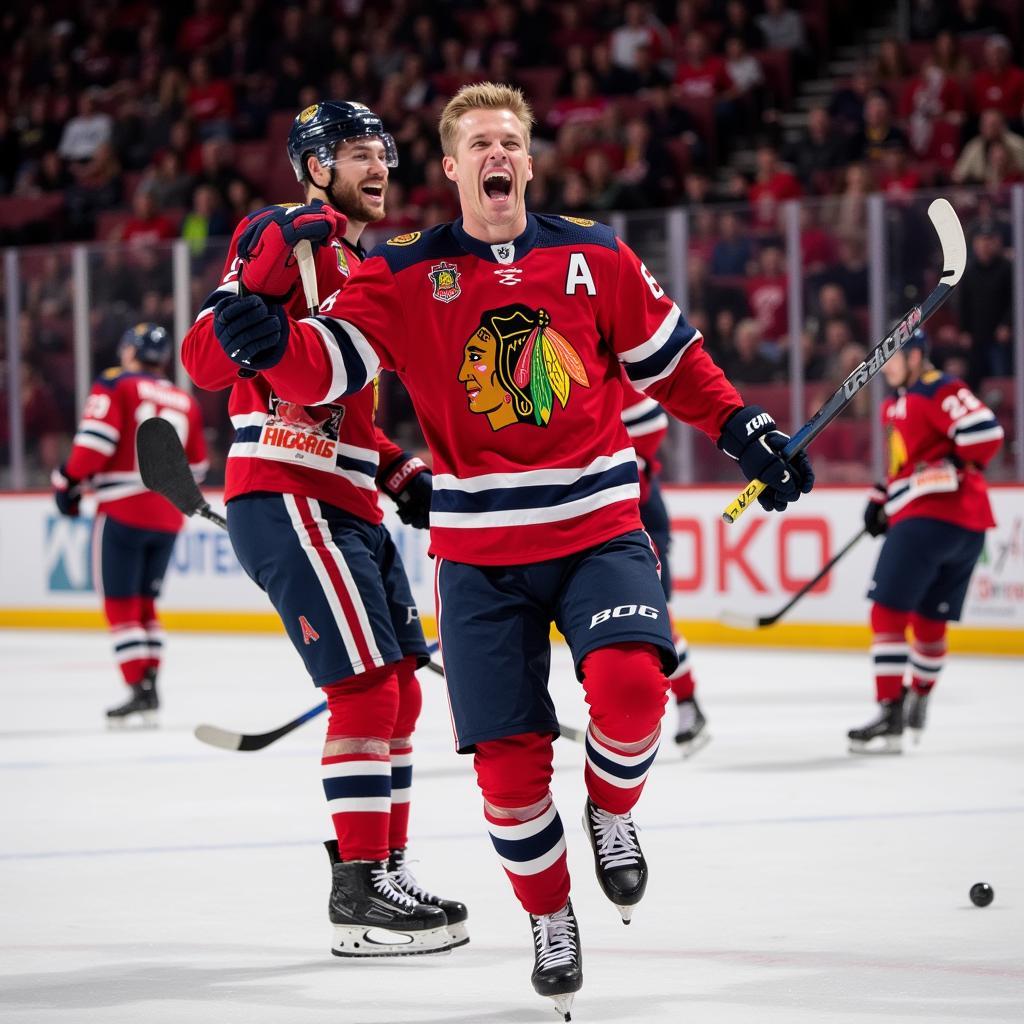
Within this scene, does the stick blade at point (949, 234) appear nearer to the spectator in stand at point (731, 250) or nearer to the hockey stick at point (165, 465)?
the hockey stick at point (165, 465)

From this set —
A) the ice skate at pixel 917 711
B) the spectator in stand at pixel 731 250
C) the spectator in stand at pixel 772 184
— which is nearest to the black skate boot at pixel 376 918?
the ice skate at pixel 917 711

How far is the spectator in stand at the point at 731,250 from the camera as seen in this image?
10234mm

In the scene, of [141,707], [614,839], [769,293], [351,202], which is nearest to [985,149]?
[769,293]

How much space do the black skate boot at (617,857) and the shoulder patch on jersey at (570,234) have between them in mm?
923

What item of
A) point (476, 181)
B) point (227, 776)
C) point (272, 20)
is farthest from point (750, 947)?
point (272, 20)

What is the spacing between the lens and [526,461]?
10.7 ft

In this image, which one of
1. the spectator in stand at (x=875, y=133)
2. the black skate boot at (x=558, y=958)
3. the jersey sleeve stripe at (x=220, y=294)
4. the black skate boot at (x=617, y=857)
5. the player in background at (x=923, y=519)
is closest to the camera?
the black skate boot at (x=558, y=958)

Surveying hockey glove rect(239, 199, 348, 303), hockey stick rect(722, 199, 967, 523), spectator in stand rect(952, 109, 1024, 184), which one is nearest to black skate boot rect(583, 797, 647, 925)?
hockey stick rect(722, 199, 967, 523)

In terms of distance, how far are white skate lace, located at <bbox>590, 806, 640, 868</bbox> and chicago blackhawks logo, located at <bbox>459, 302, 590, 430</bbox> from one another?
0.65 meters

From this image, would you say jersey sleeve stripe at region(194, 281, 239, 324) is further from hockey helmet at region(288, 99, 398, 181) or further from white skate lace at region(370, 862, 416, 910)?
white skate lace at region(370, 862, 416, 910)

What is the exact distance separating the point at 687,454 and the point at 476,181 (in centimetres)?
720

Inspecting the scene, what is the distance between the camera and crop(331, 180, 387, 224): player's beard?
3.86 meters

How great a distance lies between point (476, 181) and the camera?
11.0ft

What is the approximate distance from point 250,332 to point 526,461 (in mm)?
491
